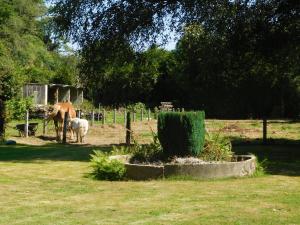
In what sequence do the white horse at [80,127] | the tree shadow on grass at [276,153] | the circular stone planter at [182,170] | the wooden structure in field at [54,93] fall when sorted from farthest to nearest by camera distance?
the wooden structure in field at [54,93]
the white horse at [80,127]
the tree shadow on grass at [276,153]
the circular stone planter at [182,170]

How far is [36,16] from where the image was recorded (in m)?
63.2

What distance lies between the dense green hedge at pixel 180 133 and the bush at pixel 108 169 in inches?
48.7

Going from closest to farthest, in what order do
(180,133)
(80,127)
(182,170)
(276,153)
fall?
(182,170) → (180,133) → (276,153) → (80,127)

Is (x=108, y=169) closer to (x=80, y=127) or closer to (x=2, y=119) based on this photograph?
(x=2, y=119)

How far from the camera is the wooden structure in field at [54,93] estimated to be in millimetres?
48316

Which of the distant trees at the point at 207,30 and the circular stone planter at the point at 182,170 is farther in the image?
the distant trees at the point at 207,30

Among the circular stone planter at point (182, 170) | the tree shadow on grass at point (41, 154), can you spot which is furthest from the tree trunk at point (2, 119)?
the circular stone planter at point (182, 170)

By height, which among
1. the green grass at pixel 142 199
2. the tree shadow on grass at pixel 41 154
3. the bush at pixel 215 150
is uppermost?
the bush at pixel 215 150

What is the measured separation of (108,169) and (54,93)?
43.0 metres

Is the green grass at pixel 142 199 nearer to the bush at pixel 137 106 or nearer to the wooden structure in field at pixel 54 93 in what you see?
the bush at pixel 137 106

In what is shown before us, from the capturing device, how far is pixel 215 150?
13.1 m

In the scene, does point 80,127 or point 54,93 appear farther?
point 54,93

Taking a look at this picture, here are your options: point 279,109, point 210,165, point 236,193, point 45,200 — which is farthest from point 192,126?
point 279,109

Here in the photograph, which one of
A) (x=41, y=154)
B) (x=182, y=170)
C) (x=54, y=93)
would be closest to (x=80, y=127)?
(x=41, y=154)
